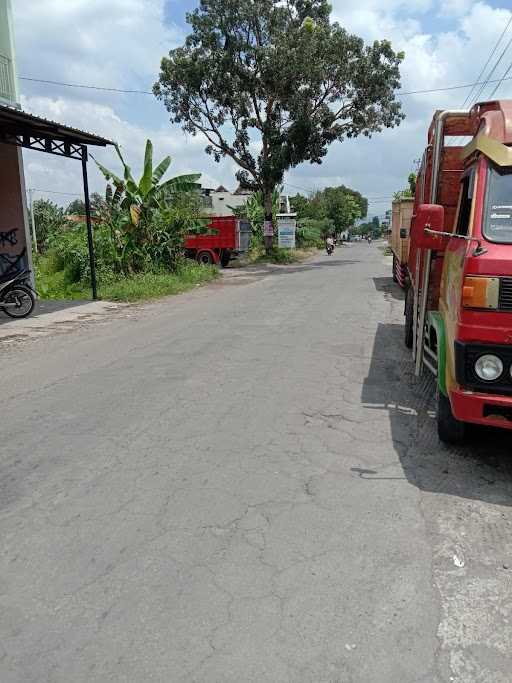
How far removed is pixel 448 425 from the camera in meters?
4.47

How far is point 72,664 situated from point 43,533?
1149 millimetres

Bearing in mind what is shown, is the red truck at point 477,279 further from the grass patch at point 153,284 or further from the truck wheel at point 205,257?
the truck wheel at point 205,257

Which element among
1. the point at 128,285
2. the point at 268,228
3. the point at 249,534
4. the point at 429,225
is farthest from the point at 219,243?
the point at 249,534

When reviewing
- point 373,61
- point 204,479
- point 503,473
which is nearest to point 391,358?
point 503,473

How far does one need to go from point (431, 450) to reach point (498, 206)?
1.99 m

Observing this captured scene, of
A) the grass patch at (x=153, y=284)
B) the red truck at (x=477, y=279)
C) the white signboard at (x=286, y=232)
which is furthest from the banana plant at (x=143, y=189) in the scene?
the white signboard at (x=286, y=232)

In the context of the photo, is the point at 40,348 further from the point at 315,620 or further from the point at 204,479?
the point at 315,620

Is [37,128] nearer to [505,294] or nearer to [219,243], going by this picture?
[505,294]

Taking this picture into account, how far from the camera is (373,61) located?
26.7m

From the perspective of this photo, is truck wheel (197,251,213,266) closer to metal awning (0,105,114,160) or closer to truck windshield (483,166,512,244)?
metal awning (0,105,114,160)

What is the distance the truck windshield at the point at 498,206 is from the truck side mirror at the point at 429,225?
0.35 meters

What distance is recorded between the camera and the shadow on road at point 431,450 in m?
3.97

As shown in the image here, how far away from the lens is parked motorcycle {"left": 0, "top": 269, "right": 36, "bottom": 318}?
12.3 m

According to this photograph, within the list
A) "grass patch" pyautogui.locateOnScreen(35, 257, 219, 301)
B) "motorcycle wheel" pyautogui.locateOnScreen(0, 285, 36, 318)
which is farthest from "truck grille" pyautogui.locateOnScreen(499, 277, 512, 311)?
"grass patch" pyautogui.locateOnScreen(35, 257, 219, 301)
